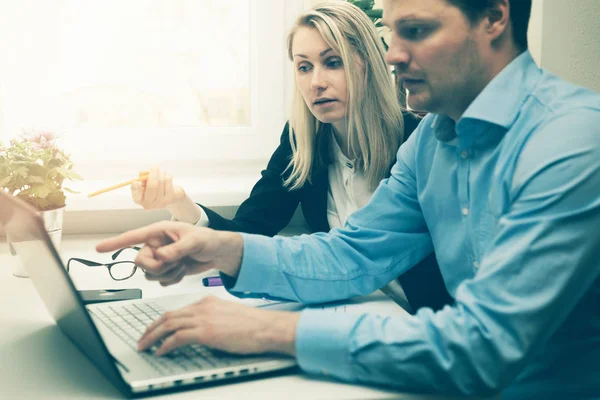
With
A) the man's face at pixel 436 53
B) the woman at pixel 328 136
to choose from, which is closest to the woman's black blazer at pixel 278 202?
the woman at pixel 328 136

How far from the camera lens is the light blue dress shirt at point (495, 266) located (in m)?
0.71

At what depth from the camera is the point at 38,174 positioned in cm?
135

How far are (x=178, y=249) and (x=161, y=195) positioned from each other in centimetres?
54

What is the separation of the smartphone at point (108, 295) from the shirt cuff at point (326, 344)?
0.46m

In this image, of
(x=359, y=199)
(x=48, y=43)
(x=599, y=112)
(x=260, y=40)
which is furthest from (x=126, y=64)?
(x=599, y=112)

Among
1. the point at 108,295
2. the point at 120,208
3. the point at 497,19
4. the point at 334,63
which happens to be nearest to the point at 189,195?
the point at 120,208

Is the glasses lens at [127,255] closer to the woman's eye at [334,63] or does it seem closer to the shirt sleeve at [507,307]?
the woman's eye at [334,63]

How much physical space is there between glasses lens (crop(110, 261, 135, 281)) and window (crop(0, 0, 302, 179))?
22.0 inches

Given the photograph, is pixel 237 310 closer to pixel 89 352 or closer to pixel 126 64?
pixel 89 352

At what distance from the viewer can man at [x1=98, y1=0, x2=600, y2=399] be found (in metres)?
0.71

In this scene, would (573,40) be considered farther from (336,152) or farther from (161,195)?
(161,195)

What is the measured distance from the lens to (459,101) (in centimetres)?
94

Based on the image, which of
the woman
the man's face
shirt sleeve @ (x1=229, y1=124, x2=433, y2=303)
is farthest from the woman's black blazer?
the man's face

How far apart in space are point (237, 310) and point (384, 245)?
0.34 meters
